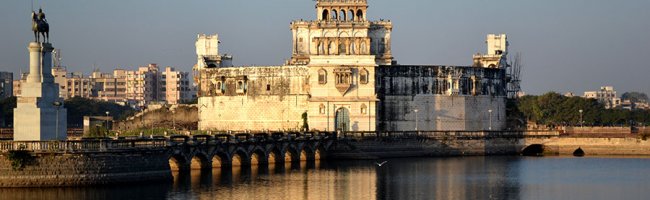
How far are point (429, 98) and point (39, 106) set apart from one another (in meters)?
53.7

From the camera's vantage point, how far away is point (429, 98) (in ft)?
381

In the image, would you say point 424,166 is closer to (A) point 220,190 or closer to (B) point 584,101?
(A) point 220,190

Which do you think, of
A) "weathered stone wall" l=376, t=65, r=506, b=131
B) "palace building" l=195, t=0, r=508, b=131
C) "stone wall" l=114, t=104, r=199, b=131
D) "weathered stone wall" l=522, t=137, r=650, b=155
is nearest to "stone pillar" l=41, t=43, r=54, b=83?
"palace building" l=195, t=0, r=508, b=131

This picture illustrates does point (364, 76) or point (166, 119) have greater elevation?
point (364, 76)

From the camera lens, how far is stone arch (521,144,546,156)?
10944 centimetres

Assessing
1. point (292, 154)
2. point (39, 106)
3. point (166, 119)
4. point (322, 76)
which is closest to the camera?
point (39, 106)

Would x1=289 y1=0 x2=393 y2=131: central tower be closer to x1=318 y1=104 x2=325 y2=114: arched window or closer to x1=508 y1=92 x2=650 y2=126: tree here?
x1=318 y1=104 x2=325 y2=114: arched window

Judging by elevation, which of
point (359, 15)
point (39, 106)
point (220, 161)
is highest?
point (359, 15)

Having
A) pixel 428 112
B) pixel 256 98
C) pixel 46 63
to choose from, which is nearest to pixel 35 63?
pixel 46 63

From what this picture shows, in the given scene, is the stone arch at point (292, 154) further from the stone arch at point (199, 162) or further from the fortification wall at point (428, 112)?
the fortification wall at point (428, 112)

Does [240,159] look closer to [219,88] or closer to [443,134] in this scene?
[443,134]

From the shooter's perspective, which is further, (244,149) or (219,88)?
(219,88)

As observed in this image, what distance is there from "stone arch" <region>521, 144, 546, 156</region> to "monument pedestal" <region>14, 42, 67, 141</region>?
1995 inches

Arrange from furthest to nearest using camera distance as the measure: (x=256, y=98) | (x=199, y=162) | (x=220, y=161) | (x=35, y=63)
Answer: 1. (x=256, y=98)
2. (x=220, y=161)
3. (x=199, y=162)
4. (x=35, y=63)
